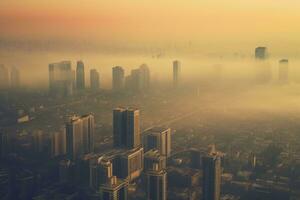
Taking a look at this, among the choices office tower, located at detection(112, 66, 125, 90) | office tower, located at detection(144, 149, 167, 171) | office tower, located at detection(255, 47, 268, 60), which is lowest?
office tower, located at detection(144, 149, 167, 171)

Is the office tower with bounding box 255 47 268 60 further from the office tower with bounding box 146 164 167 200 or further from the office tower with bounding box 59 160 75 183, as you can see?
the office tower with bounding box 59 160 75 183

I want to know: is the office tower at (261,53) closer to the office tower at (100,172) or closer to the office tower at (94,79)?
the office tower at (94,79)

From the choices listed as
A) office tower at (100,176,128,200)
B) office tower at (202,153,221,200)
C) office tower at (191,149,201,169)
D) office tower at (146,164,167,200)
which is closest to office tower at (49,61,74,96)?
office tower at (191,149,201,169)

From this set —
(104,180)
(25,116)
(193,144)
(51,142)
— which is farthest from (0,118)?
(193,144)

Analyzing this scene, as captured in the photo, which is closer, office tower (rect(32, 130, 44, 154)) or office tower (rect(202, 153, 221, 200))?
office tower (rect(202, 153, 221, 200))

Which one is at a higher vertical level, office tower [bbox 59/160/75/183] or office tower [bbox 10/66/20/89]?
office tower [bbox 10/66/20/89]

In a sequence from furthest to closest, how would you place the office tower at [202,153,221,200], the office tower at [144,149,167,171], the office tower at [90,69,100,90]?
the office tower at [90,69,100,90]
the office tower at [144,149,167,171]
the office tower at [202,153,221,200]

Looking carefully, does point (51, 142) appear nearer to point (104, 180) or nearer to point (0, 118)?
point (0, 118)
